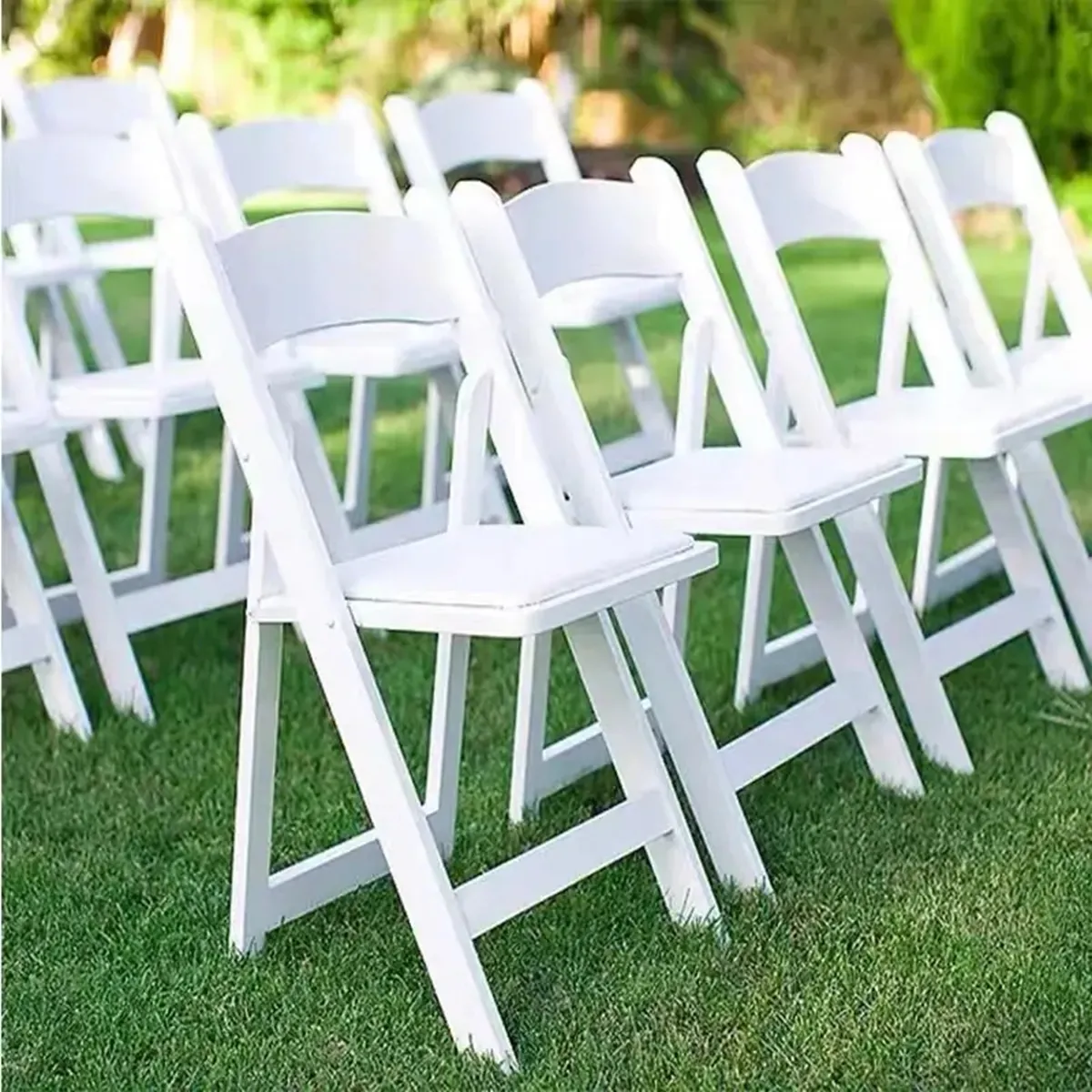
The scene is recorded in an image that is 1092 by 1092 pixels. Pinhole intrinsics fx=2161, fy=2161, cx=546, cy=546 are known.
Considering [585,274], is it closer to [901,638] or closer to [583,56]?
[901,638]

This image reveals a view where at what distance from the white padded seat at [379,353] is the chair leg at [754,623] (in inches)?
27.8

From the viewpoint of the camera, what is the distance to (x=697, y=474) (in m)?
3.36

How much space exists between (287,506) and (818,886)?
0.99 m

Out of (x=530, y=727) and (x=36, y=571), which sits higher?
(x=530, y=727)

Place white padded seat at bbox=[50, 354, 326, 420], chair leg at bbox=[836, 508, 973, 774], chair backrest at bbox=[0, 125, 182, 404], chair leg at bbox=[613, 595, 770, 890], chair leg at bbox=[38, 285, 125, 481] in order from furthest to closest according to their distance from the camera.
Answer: chair leg at bbox=[38, 285, 125, 481], chair backrest at bbox=[0, 125, 182, 404], white padded seat at bbox=[50, 354, 326, 420], chair leg at bbox=[836, 508, 973, 774], chair leg at bbox=[613, 595, 770, 890]

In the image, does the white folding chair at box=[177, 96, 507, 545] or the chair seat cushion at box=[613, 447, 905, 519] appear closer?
the chair seat cushion at box=[613, 447, 905, 519]

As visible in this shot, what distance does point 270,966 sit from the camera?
2902 mm

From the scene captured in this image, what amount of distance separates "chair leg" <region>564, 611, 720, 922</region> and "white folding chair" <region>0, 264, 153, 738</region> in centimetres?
130

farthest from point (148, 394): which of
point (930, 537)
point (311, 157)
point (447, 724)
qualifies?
point (930, 537)

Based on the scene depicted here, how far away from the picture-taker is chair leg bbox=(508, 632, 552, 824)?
3.35 metres

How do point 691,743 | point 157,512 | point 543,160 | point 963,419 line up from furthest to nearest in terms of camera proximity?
point 543,160 → point 157,512 → point 963,419 → point 691,743

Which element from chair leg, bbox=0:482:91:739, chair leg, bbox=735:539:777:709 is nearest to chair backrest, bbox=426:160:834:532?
chair leg, bbox=735:539:777:709

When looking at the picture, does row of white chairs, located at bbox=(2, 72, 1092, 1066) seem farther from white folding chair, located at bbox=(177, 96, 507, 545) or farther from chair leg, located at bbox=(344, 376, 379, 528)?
chair leg, located at bbox=(344, 376, 379, 528)

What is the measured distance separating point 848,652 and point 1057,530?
0.85 metres
